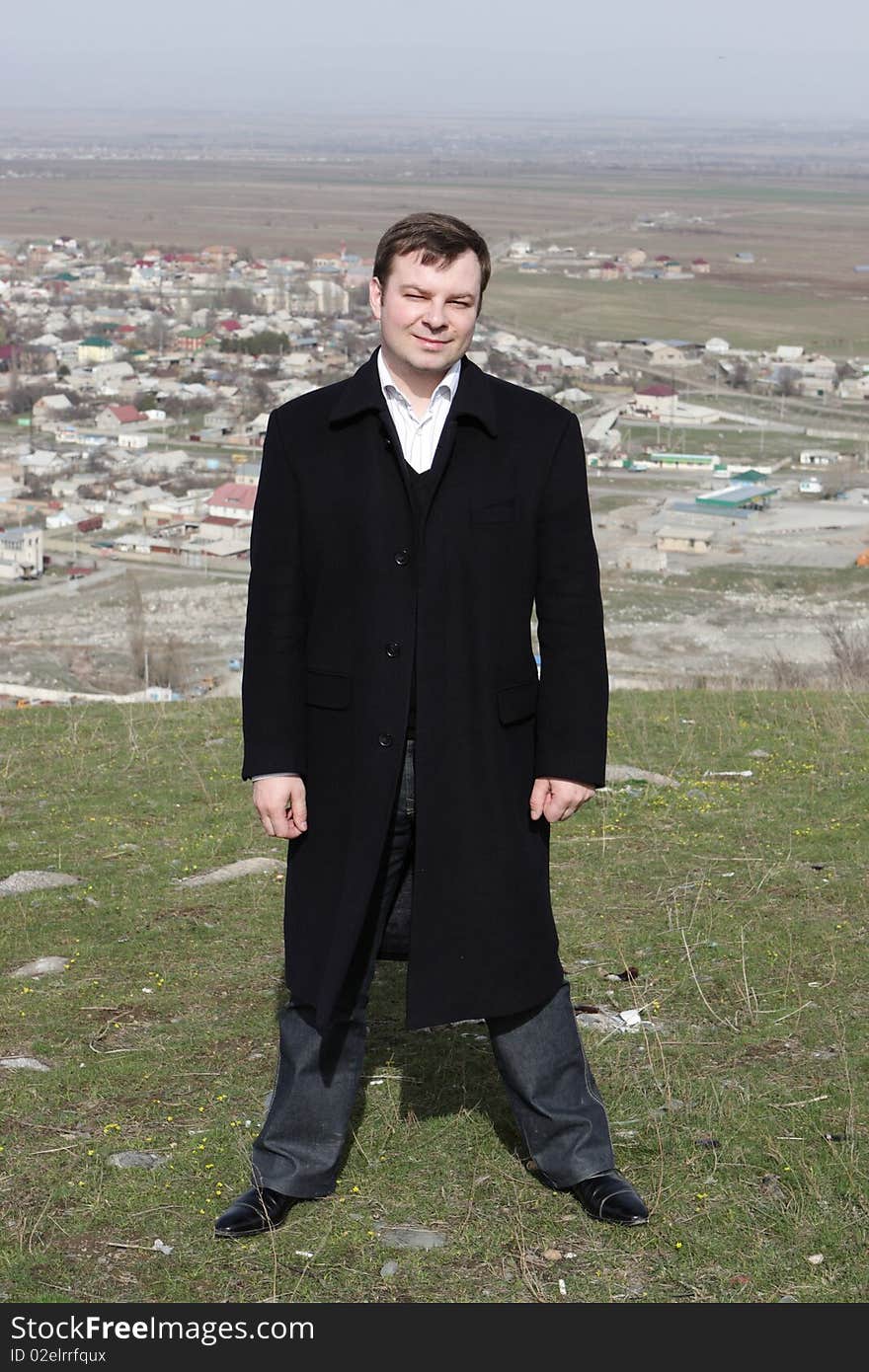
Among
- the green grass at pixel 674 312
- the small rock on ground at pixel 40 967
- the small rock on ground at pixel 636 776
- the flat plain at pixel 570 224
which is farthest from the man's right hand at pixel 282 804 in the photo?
the flat plain at pixel 570 224

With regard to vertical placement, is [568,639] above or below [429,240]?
below

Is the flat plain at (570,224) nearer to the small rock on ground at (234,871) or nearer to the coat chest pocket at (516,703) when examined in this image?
the small rock on ground at (234,871)

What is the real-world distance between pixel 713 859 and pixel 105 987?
7.38 ft

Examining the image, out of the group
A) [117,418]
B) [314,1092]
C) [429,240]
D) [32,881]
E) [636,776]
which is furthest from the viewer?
[117,418]

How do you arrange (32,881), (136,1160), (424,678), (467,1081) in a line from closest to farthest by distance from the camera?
(424,678), (136,1160), (467,1081), (32,881)

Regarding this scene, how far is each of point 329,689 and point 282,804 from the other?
238 mm

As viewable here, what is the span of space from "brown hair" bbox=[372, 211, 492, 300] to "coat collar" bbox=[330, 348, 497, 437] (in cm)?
19

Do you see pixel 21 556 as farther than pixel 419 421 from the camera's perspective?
Yes

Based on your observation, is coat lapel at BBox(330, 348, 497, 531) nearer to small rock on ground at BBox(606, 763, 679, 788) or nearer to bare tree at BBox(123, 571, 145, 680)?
small rock on ground at BBox(606, 763, 679, 788)

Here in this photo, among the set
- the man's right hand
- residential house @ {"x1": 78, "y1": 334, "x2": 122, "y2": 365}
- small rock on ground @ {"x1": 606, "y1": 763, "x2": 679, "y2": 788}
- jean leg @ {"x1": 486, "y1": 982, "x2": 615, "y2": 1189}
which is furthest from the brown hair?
residential house @ {"x1": 78, "y1": 334, "x2": 122, "y2": 365}

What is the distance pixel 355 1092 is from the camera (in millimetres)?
3191

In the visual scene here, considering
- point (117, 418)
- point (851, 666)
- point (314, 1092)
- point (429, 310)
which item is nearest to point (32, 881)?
point (314, 1092)

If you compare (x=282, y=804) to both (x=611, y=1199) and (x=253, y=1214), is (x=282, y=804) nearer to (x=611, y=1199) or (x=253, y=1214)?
(x=253, y=1214)

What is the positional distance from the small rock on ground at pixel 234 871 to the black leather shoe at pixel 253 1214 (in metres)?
2.48
